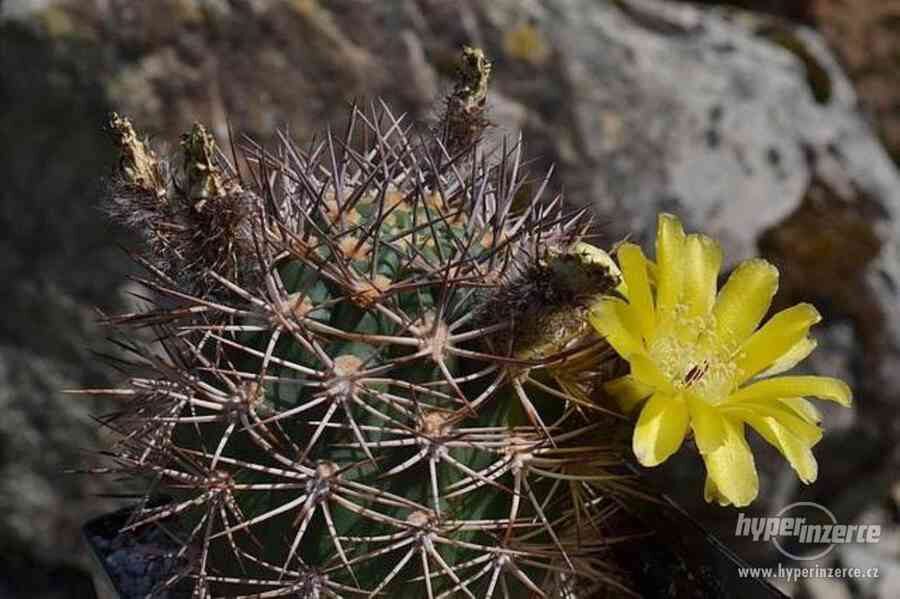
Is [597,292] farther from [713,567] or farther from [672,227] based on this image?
[713,567]

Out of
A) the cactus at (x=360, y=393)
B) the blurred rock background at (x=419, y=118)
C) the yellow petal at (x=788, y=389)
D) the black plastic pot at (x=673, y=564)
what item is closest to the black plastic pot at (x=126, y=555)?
the black plastic pot at (x=673, y=564)

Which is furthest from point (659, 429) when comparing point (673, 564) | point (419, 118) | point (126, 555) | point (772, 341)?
point (419, 118)

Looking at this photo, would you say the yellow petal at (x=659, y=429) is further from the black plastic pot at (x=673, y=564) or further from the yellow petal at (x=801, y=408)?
the black plastic pot at (x=673, y=564)

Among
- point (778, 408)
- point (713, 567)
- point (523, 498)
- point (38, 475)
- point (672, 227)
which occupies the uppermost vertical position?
point (672, 227)

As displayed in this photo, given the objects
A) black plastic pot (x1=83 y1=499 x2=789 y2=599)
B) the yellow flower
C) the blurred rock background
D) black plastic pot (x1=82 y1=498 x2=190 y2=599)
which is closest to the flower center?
the yellow flower

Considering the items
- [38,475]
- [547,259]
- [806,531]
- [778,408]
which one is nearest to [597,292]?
[547,259]
